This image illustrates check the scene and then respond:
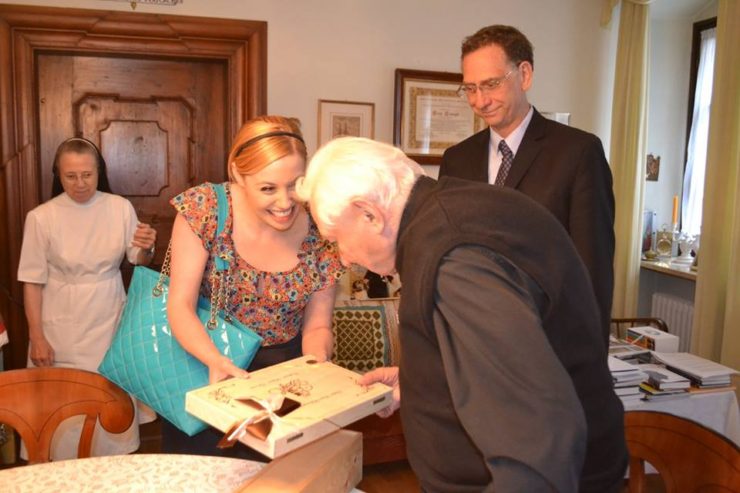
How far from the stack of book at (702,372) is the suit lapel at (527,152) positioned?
125cm

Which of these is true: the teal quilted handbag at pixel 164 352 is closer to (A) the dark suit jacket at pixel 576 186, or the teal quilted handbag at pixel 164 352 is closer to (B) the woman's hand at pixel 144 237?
(A) the dark suit jacket at pixel 576 186

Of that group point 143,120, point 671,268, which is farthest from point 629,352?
point 143,120

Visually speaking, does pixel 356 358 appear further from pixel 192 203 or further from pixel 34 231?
pixel 192 203

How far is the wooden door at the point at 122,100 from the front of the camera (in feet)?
10.3

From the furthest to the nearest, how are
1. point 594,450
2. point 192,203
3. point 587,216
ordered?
1. point 587,216
2. point 192,203
3. point 594,450

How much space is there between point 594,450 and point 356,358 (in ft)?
7.15

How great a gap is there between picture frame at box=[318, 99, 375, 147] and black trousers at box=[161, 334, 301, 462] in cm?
204

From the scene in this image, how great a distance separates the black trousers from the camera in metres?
1.56

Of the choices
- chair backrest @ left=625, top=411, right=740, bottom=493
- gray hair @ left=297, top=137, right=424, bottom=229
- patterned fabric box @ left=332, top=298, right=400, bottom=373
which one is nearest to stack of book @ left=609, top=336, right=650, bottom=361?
patterned fabric box @ left=332, top=298, right=400, bottom=373

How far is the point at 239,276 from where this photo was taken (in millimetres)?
1573

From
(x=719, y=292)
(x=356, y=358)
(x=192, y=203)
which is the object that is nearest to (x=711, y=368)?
(x=719, y=292)

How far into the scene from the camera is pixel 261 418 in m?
1.13

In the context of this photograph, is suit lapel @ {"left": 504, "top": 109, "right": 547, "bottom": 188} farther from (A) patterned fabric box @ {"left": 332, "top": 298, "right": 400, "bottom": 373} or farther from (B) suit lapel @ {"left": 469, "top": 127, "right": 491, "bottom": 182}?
(A) patterned fabric box @ {"left": 332, "top": 298, "right": 400, "bottom": 373}

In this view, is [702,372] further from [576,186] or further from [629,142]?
[629,142]
